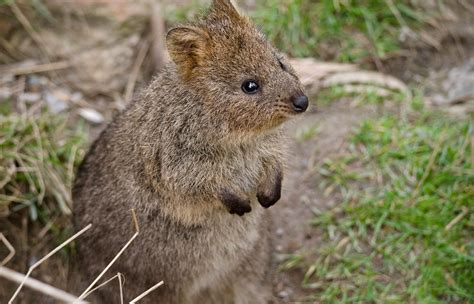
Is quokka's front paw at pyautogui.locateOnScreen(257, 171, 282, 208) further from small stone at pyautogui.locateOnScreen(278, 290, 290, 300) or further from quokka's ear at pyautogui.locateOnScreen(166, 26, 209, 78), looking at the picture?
small stone at pyautogui.locateOnScreen(278, 290, 290, 300)

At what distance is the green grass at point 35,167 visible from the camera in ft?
17.1

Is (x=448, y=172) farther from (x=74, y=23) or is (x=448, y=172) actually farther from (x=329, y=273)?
(x=74, y=23)

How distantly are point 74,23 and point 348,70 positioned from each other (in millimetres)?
2460

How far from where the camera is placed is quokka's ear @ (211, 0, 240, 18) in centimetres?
A: 393

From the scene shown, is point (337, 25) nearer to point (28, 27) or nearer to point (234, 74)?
point (28, 27)

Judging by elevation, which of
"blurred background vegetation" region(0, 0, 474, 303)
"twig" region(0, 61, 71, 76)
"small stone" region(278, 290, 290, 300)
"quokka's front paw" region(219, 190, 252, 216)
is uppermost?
"twig" region(0, 61, 71, 76)

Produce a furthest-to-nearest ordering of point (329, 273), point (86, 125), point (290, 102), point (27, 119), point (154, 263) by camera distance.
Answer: point (86, 125) < point (27, 119) < point (329, 273) < point (154, 263) < point (290, 102)

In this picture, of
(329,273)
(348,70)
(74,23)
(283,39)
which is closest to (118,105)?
(74,23)

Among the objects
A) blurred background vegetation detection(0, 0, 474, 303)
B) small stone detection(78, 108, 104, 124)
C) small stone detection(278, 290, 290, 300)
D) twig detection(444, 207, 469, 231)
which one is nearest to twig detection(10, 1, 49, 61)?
blurred background vegetation detection(0, 0, 474, 303)

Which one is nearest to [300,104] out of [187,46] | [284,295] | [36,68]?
[187,46]

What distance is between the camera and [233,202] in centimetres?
402

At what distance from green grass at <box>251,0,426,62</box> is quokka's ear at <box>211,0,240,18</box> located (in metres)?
2.42

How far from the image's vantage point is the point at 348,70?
247 inches

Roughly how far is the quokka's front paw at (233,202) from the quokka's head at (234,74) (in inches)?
15.9
